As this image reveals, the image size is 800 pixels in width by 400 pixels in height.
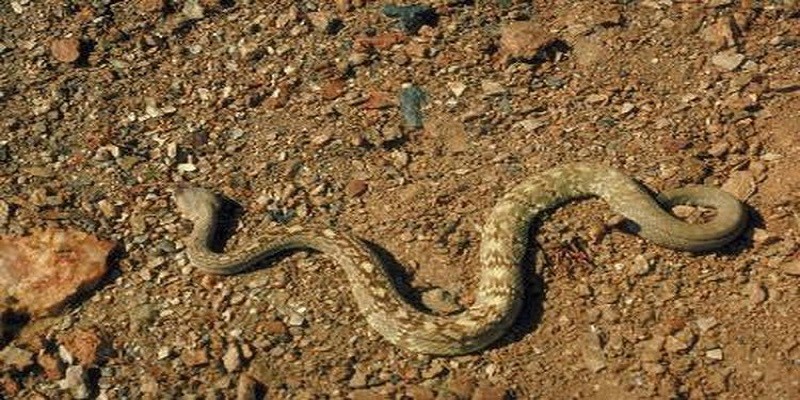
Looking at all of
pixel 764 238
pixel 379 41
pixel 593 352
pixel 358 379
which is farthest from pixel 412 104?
pixel 764 238

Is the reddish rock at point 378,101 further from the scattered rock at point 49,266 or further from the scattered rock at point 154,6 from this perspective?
the scattered rock at point 49,266

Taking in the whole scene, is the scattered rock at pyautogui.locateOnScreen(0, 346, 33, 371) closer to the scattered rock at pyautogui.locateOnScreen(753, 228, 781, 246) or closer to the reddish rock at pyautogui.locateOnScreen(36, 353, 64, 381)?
the reddish rock at pyautogui.locateOnScreen(36, 353, 64, 381)

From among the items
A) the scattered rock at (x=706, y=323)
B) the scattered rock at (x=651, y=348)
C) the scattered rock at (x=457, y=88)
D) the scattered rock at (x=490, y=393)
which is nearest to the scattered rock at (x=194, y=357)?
the scattered rock at (x=490, y=393)

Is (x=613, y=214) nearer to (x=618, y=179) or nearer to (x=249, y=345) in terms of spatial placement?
(x=618, y=179)

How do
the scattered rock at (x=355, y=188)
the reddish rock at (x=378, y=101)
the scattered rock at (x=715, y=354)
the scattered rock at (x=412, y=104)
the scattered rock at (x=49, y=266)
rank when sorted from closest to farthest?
1. the scattered rock at (x=715, y=354)
2. the scattered rock at (x=49, y=266)
3. the scattered rock at (x=355, y=188)
4. the scattered rock at (x=412, y=104)
5. the reddish rock at (x=378, y=101)

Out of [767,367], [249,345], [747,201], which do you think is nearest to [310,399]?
[249,345]

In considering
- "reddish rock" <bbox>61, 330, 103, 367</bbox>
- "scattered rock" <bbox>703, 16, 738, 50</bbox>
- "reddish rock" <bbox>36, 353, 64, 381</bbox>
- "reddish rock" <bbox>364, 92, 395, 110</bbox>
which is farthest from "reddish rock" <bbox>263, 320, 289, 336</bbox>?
"scattered rock" <bbox>703, 16, 738, 50</bbox>
